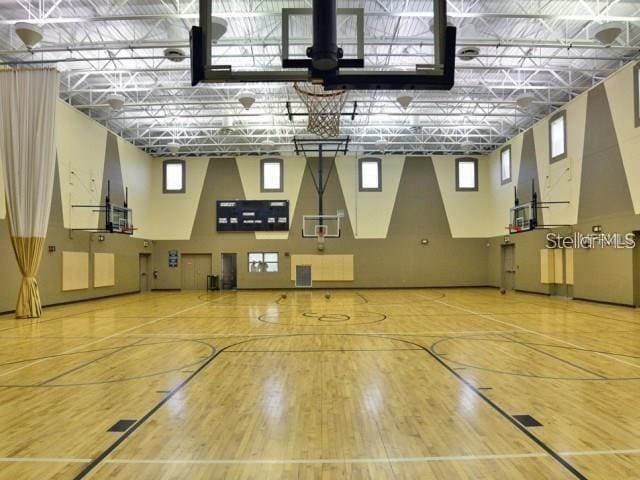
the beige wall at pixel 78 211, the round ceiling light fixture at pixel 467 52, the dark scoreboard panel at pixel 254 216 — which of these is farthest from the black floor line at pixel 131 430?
the dark scoreboard panel at pixel 254 216

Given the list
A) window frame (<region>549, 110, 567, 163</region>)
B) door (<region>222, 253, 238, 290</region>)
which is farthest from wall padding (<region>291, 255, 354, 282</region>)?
window frame (<region>549, 110, 567, 163</region>)

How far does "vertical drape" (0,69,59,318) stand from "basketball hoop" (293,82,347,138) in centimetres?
683

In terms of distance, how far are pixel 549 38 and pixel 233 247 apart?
1674 cm

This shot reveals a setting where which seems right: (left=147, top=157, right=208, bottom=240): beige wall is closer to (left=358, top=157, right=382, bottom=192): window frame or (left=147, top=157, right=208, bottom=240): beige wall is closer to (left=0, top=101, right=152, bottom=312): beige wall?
(left=0, top=101, right=152, bottom=312): beige wall

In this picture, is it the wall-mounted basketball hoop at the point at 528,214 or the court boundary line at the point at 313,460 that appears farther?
the wall-mounted basketball hoop at the point at 528,214

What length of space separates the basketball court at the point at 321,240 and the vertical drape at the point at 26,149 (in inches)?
2.1

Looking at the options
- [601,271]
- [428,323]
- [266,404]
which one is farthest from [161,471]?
[601,271]

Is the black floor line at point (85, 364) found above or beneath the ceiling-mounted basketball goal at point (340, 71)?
beneath

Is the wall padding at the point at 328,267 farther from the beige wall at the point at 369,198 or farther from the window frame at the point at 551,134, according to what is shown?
the window frame at the point at 551,134

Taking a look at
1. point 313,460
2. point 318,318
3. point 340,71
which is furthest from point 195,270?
point 313,460

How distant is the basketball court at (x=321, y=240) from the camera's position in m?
3.96

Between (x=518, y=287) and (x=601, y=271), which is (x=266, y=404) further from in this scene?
(x=518, y=287)

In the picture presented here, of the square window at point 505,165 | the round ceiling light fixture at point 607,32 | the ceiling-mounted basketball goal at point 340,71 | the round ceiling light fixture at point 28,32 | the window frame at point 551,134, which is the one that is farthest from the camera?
the square window at point 505,165

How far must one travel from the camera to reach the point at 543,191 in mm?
17984
